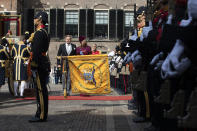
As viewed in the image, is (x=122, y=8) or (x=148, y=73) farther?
(x=122, y=8)

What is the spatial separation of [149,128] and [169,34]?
237 cm

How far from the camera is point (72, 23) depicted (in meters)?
30.3

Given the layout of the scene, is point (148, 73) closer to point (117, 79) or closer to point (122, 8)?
point (117, 79)

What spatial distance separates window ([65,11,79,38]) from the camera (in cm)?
3039

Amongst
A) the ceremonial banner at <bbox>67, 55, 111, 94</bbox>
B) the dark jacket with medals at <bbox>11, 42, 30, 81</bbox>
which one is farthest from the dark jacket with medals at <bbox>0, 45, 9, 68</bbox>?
the ceremonial banner at <bbox>67, 55, 111, 94</bbox>

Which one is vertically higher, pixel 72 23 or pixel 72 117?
pixel 72 23

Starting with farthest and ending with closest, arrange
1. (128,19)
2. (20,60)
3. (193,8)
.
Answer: (128,19)
(20,60)
(193,8)

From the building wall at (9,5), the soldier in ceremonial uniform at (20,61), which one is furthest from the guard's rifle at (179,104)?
the building wall at (9,5)

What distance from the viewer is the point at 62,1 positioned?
30.8m

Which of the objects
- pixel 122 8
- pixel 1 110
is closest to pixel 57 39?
pixel 122 8

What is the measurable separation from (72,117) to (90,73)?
9.74 ft

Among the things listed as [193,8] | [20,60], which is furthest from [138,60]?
[20,60]

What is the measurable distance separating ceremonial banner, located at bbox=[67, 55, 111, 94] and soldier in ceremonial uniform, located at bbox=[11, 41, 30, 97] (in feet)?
6.05

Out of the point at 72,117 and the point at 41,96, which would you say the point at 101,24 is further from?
the point at 41,96
